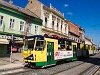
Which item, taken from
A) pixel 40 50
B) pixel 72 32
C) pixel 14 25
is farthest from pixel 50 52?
pixel 72 32

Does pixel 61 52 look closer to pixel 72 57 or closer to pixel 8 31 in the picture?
pixel 72 57

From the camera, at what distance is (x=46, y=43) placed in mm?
13586

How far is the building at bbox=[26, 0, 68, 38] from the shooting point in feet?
103

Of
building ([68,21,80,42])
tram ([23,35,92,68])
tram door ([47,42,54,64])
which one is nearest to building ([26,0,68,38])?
building ([68,21,80,42])

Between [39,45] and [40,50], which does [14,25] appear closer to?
[39,45]

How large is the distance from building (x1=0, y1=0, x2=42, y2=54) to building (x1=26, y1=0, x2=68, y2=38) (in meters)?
2.26

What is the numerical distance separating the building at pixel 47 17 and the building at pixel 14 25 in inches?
88.8

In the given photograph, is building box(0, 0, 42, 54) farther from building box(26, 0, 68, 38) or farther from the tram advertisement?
the tram advertisement

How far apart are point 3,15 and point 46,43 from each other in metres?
11.7

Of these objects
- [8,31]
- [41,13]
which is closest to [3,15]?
[8,31]

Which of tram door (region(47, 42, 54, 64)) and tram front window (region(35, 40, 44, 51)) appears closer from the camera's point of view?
tram front window (region(35, 40, 44, 51))

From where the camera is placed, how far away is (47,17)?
33.1 m

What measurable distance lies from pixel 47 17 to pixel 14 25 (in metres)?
10.2

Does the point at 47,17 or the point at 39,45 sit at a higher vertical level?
the point at 47,17
